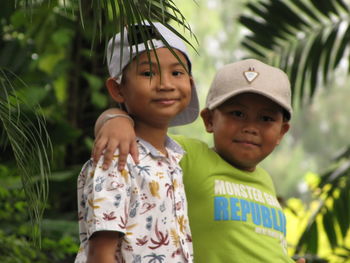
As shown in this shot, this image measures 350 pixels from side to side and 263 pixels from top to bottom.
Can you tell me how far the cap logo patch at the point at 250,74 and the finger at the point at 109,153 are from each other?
1.70 feet

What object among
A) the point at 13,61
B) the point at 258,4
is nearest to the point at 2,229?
the point at 13,61

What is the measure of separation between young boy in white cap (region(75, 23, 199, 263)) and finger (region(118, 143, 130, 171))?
0.01m

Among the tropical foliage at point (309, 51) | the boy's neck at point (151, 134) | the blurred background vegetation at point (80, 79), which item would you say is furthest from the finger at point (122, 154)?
the tropical foliage at point (309, 51)

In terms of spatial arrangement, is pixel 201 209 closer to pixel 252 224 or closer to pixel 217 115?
pixel 252 224

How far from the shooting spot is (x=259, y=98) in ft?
7.07

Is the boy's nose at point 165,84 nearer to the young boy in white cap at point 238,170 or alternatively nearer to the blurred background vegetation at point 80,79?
the young boy in white cap at point 238,170

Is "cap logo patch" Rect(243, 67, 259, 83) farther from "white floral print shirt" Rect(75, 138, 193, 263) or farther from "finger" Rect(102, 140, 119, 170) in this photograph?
"finger" Rect(102, 140, 119, 170)

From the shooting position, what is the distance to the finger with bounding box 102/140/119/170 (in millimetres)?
1758

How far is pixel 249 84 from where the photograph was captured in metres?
2.14

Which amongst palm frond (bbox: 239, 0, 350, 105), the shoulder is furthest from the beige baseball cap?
palm frond (bbox: 239, 0, 350, 105)

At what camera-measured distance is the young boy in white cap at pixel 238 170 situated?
207cm

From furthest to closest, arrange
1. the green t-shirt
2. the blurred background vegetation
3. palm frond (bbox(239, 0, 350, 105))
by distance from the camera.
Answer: palm frond (bbox(239, 0, 350, 105))
the blurred background vegetation
the green t-shirt

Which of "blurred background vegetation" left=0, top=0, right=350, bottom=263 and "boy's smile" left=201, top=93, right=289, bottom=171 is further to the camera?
"blurred background vegetation" left=0, top=0, right=350, bottom=263

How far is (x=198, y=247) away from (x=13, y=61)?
1.95 m
